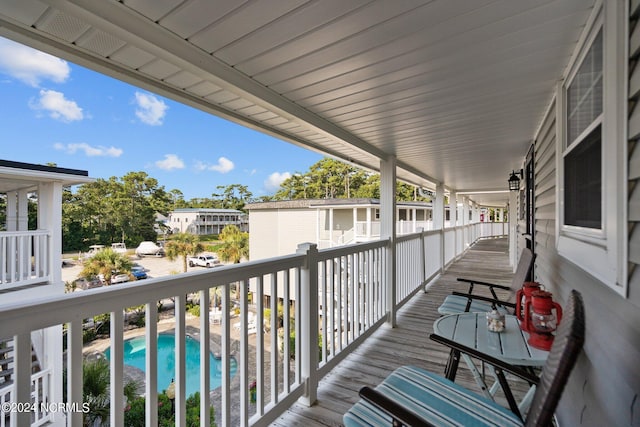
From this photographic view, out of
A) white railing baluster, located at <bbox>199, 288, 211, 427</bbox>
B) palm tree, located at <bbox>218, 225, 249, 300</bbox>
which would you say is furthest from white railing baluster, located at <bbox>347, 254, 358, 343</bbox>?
palm tree, located at <bbox>218, 225, 249, 300</bbox>

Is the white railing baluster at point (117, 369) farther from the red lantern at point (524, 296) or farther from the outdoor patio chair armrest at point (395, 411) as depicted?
the red lantern at point (524, 296)

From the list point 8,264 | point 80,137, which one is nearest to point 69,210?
point 8,264

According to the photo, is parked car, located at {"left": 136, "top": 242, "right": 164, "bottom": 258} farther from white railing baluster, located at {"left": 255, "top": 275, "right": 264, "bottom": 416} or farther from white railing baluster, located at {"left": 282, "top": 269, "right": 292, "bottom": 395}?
white railing baluster, located at {"left": 255, "top": 275, "right": 264, "bottom": 416}

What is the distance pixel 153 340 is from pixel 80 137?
57.7 m

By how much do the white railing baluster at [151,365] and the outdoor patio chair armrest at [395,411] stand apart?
86 centimetres

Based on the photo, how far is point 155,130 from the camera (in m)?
49.9

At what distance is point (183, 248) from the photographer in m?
19.3

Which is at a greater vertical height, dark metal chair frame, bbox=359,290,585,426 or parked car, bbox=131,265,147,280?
dark metal chair frame, bbox=359,290,585,426

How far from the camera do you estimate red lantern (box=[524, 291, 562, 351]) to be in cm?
152

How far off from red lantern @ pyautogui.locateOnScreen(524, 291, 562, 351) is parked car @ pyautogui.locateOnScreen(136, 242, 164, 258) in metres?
22.7

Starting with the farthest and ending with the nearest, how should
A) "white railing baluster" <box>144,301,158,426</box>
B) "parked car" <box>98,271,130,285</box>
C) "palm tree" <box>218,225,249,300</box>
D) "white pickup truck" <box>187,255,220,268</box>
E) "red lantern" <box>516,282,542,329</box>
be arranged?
"white pickup truck" <box>187,255,220,268</box> → "palm tree" <box>218,225,249,300</box> → "parked car" <box>98,271,130,285</box> → "red lantern" <box>516,282,542,329</box> → "white railing baluster" <box>144,301,158,426</box>

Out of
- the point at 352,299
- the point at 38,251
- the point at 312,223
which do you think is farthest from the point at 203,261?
the point at 352,299

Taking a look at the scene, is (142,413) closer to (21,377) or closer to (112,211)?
(21,377)

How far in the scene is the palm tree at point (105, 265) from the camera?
13309 millimetres
